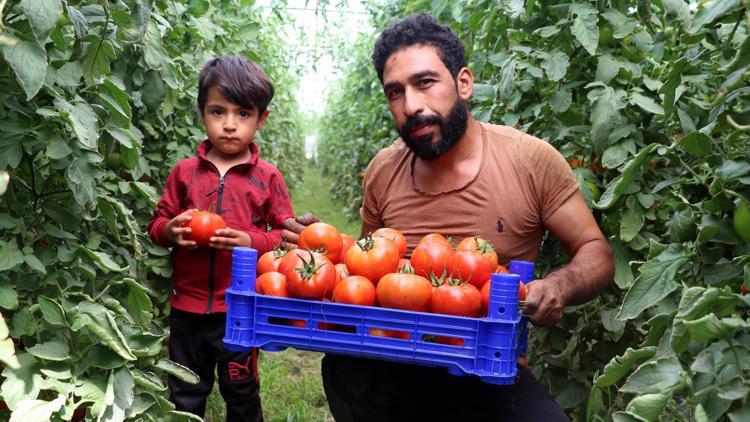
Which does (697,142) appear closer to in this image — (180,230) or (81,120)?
(81,120)

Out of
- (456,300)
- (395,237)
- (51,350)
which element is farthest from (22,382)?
(395,237)

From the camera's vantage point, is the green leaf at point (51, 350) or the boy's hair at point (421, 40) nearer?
the green leaf at point (51, 350)

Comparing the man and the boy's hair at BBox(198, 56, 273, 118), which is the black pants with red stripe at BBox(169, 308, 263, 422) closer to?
the man

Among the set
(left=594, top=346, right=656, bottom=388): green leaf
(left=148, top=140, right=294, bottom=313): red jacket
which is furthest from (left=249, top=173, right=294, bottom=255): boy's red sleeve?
(left=594, top=346, right=656, bottom=388): green leaf

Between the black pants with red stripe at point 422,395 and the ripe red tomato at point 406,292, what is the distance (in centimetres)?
39

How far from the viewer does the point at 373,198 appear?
251 cm

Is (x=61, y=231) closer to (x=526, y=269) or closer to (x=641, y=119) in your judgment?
(x=526, y=269)

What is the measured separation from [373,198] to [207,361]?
2.77 ft

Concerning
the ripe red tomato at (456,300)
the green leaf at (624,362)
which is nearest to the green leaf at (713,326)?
the green leaf at (624,362)

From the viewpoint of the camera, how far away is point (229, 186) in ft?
8.64

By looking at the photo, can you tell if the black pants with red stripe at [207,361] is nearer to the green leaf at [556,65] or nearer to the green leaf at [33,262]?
the green leaf at [33,262]

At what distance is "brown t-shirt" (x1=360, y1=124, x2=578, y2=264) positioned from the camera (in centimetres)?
213

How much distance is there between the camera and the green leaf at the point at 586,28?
212 centimetres

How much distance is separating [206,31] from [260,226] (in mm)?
726
